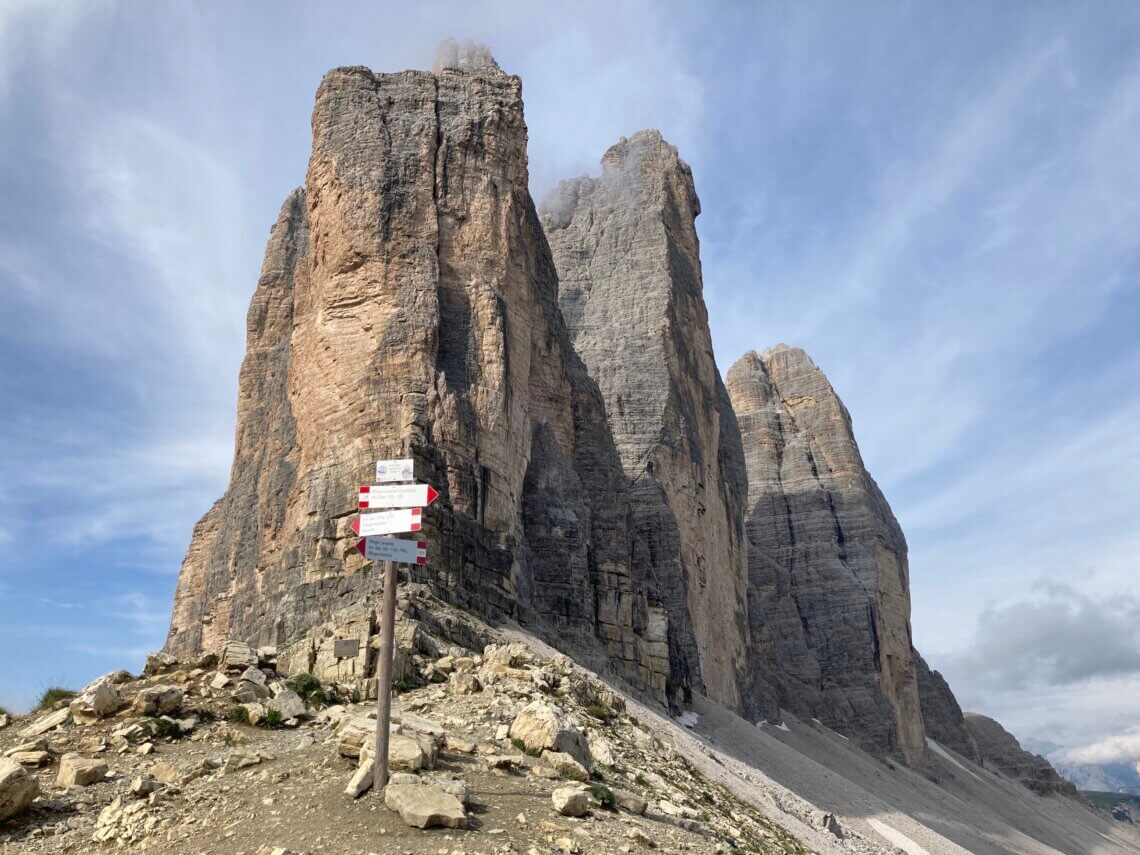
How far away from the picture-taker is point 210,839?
1120cm

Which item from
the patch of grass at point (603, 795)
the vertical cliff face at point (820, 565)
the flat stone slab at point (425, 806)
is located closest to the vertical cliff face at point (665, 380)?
the vertical cliff face at point (820, 565)

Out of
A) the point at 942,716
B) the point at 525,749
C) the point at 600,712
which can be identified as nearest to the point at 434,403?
the point at 600,712

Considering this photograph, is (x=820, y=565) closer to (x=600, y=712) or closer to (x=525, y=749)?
(x=600, y=712)

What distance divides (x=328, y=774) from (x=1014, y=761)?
9562 cm

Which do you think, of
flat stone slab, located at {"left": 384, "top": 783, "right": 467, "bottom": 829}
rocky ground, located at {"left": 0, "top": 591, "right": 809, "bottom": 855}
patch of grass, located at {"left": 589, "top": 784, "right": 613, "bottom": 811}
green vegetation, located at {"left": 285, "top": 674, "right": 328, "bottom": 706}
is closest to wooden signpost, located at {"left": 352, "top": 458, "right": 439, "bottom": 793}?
flat stone slab, located at {"left": 384, "top": 783, "right": 467, "bottom": 829}

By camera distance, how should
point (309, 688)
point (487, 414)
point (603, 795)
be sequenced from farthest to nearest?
point (487, 414) < point (309, 688) < point (603, 795)

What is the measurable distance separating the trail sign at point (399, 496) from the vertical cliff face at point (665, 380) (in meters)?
30.6

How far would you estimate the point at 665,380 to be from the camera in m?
56.4

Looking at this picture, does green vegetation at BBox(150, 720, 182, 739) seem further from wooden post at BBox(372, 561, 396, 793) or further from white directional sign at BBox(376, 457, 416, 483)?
white directional sign at BBox(376, 457, 416, 483)

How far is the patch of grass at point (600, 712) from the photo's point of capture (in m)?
19.0

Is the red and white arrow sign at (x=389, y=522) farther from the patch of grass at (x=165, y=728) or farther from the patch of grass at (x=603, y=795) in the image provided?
the patch of grass at (x=165, y=728)

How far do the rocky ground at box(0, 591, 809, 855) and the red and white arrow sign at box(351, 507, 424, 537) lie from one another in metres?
2.62

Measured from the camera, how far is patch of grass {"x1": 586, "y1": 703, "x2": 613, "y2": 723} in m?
19.0

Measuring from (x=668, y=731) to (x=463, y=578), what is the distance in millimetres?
6859
